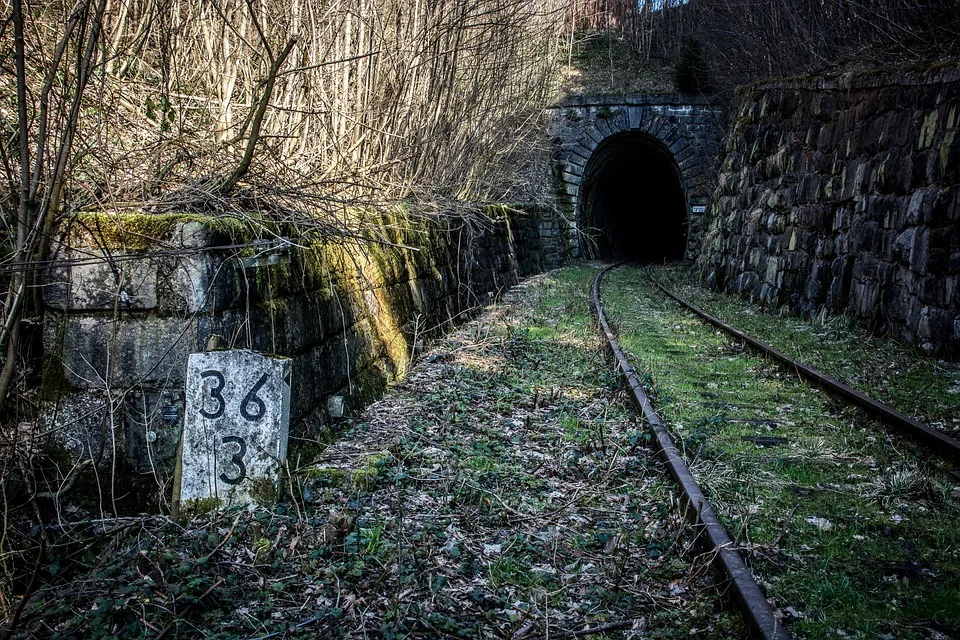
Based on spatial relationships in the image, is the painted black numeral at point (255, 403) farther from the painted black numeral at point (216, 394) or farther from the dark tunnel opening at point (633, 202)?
the dark tunnel opening at point (633, 202)

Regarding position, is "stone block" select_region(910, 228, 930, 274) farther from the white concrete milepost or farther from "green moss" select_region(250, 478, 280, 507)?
"green moss" select_region(250, 478, 280, 507)

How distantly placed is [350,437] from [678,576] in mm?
2652

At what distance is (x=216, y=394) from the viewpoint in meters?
3.89

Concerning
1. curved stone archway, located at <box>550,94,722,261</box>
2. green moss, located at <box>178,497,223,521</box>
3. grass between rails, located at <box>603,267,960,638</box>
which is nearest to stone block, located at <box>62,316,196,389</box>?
green moss, located at <box>178,497,223,521</box>

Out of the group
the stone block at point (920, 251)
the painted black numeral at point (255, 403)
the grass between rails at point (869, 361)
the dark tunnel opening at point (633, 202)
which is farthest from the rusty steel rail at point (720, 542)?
the dark tunnel opening at point (633, 202)

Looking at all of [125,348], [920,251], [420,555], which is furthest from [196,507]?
[920,251]

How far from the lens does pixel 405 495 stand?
14.4 ft

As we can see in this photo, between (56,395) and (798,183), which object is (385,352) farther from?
(798,183)

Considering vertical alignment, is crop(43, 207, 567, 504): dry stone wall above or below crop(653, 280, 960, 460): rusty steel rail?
above

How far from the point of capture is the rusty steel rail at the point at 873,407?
487cm

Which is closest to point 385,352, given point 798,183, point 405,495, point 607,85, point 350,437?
point 350,437

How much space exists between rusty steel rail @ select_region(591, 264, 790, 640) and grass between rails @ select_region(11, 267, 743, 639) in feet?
0.38

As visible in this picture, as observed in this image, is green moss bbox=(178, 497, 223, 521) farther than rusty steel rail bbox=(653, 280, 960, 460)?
No

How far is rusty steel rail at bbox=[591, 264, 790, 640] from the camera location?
9.22ft
